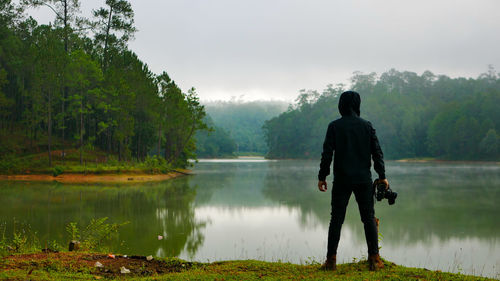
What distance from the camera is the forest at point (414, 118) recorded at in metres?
74.4

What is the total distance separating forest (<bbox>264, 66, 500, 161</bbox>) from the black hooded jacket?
2914 inches

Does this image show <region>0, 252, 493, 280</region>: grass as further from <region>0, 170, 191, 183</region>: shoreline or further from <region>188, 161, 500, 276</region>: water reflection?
<region>0, 170, 191, 183</region>: shoreline

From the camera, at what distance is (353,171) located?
5.15 m

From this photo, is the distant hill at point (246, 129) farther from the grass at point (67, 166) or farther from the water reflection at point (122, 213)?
the water reflection at point (122, 213)

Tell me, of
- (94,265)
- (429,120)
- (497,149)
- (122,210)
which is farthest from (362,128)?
(429,120)

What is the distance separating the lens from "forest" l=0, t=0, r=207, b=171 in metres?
34.4

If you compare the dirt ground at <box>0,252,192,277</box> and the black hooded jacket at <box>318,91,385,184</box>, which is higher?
the black hooded jacket at <box>318,91,385,184</box>

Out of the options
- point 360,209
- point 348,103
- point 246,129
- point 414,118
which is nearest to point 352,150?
point 348,103

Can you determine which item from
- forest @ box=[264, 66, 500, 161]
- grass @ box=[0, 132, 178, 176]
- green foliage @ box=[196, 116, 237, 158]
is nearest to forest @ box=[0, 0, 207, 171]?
grass @ box=[0, 132, 178, 176]

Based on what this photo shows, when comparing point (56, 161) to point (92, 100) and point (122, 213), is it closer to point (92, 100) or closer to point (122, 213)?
point (92, 100)

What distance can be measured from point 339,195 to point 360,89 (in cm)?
12887

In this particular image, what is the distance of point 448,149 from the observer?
76500 mm

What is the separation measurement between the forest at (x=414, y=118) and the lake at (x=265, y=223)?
5766cm

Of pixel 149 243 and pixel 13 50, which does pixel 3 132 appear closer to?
pixel 13 50
